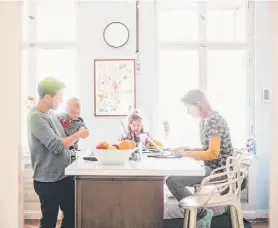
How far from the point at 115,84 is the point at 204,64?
1.07 metres

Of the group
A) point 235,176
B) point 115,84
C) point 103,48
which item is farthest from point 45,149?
point 103,48

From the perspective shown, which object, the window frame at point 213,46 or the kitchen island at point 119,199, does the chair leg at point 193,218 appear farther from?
the window frame at point 213,46

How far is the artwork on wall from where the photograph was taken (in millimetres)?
5008

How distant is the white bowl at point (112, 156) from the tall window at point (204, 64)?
2390 mm

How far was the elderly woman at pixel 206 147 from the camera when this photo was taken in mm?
3221

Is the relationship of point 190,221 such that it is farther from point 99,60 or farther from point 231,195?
point 99,60

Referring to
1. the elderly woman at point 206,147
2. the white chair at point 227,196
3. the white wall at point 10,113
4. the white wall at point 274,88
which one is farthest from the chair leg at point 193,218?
the white wall at point 10,113

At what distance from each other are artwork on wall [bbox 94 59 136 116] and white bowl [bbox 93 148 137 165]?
7.26ft

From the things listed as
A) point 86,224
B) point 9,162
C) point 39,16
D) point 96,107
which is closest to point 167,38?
point 96,107

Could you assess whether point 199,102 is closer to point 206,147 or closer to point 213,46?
point 206,147

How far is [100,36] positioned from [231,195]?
265 cm

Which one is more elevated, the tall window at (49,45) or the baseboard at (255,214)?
the tall window at (49,45)

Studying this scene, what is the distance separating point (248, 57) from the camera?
5.11m

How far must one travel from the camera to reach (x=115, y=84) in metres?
5.03
